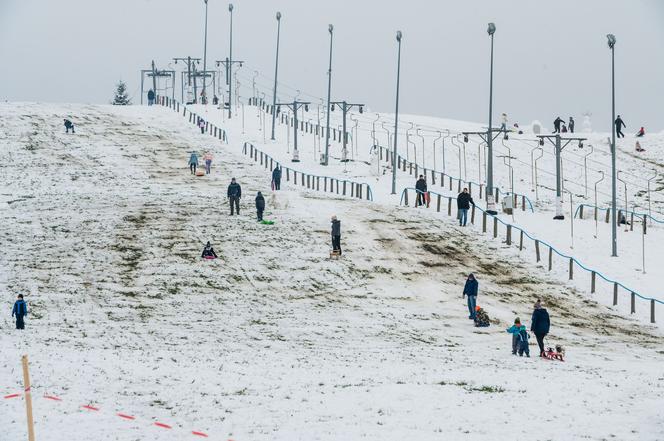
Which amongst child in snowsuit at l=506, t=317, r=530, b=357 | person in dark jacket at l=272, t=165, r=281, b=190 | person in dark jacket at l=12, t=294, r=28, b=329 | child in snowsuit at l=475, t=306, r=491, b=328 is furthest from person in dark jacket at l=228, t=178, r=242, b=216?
child in snowsuit at l=506, t=317, r=530, b=357

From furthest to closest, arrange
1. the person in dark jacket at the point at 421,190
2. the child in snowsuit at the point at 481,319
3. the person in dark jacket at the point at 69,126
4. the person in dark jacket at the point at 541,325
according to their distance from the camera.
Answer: the person in dark jacket at the point at 69,126, the person in dark jacket at the point at 421,190, the child in snowsuit at the point at 481,319, the person in dark jacket at the point at 541,325

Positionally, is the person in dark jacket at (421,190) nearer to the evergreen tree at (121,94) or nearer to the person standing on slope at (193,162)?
the person standing on slope at (193,162)

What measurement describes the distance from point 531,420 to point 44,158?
4575 cm

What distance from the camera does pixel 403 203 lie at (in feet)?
155

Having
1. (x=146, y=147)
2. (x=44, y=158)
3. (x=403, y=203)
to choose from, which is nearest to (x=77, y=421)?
(x=403, y=203)

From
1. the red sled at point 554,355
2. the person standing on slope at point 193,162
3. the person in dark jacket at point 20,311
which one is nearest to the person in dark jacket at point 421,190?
the person standing on slope at point 193,162

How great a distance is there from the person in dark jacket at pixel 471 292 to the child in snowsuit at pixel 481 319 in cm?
56

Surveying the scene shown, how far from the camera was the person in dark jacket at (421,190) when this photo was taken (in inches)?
1772

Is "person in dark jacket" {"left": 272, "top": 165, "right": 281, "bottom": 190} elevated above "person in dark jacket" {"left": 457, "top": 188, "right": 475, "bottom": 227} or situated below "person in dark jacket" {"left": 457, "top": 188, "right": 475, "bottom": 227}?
above

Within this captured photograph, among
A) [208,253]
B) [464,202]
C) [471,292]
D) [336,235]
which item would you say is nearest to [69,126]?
[464,202]

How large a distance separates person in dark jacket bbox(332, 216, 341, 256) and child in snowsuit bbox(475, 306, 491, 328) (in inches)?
295

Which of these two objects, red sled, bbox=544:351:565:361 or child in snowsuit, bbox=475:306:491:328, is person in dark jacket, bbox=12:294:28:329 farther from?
red sled, bbox=544:351:565:361

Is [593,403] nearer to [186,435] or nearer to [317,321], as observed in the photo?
[186,435]

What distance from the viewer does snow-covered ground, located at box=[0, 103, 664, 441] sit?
18.3 metres
